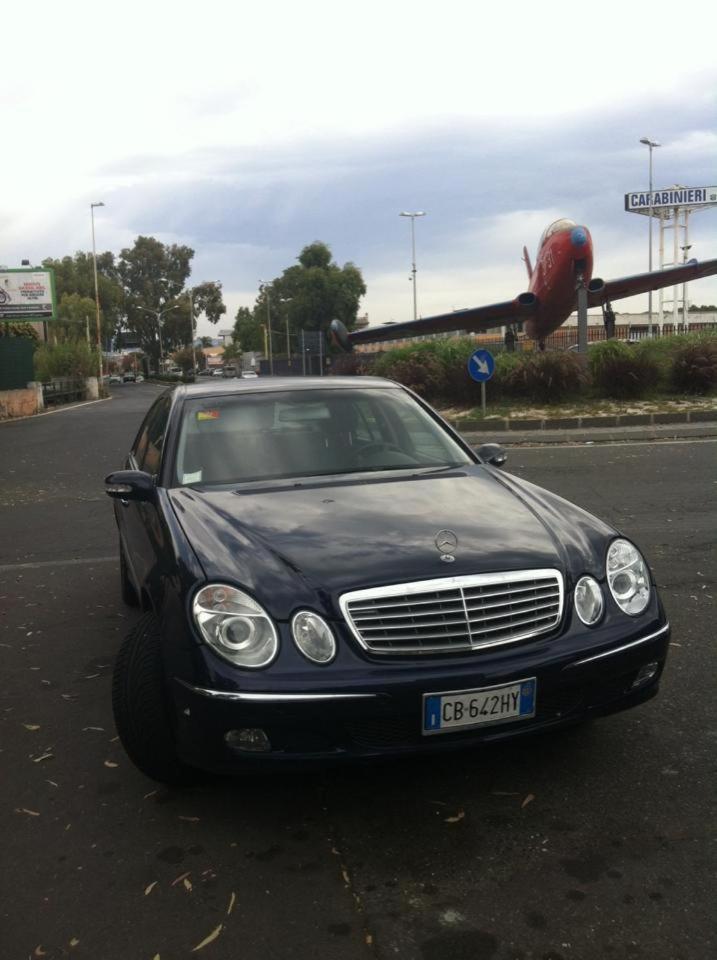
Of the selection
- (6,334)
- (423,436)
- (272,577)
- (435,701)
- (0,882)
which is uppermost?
(6,334)

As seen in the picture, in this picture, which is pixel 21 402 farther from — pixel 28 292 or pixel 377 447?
pixel 377 447

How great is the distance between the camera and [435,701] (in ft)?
9.14

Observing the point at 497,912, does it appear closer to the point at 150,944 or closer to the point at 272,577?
the point at 150,944

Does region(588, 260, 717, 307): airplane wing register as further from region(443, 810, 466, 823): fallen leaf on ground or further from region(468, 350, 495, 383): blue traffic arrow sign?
region(443, 810, 466, 823): fallen leaf on ground

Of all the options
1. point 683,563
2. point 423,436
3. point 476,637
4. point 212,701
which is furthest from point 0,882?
point 683,563

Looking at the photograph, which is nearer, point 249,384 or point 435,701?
point 435,701

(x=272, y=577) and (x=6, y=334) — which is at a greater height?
(x=6, y=334)

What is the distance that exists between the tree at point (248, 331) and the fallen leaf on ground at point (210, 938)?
4528 inches

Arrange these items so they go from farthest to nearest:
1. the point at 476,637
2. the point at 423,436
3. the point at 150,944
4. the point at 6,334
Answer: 1. the point at 6,334
2. the point at 423,436
3. the point at 476,637
4. the point at 150,944

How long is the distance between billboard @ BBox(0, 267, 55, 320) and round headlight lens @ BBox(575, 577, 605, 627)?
48.4 m

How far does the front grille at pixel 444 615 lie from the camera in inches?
112

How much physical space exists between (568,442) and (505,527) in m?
12.2

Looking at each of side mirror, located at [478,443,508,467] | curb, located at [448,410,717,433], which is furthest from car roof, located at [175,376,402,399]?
curb, located at [448,410,717,433]

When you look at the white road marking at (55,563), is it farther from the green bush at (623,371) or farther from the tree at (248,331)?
the tree at (248,331)
